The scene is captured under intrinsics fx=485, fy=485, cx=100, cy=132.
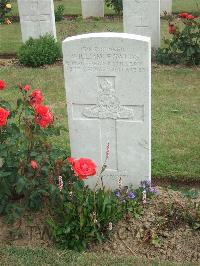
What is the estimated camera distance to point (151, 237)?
3838 mm

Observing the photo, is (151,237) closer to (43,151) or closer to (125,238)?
(125,238)

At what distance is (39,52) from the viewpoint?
927cm

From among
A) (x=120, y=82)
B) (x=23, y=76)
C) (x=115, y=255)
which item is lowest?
(x=115, y=255)

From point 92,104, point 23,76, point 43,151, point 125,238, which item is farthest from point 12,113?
point 23,76

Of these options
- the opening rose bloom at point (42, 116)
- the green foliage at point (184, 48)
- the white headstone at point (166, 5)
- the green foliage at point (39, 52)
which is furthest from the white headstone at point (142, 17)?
the opening rose bloom at point (42, 116)

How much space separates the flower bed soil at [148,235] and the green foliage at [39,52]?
565 centimetres

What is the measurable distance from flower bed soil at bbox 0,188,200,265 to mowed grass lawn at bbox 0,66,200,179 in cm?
109

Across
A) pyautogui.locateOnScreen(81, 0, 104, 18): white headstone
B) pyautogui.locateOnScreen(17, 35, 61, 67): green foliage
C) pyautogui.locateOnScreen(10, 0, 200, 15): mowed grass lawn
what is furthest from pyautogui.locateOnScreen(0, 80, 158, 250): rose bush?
pyautogui.locateOnScreen(10, 0, 200, 15): mowed grass lawn

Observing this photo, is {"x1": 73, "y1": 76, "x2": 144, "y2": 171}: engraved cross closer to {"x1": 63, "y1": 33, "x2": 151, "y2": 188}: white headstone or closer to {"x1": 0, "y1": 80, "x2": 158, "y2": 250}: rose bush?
{"x1": 63, "y1": 33, "x2": 151, "y2": 188}: white headstone

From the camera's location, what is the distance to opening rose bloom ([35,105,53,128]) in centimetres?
362

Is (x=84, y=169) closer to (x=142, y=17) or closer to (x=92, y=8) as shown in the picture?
(x=142, y=17)

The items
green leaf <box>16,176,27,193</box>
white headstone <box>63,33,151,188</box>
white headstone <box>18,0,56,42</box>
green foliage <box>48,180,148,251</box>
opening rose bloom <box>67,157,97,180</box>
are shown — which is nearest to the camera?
opening rose bloom <box>67,157,97,180</box>

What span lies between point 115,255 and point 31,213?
2.61ft

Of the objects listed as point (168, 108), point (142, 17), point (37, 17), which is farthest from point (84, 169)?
point (37, 17)
